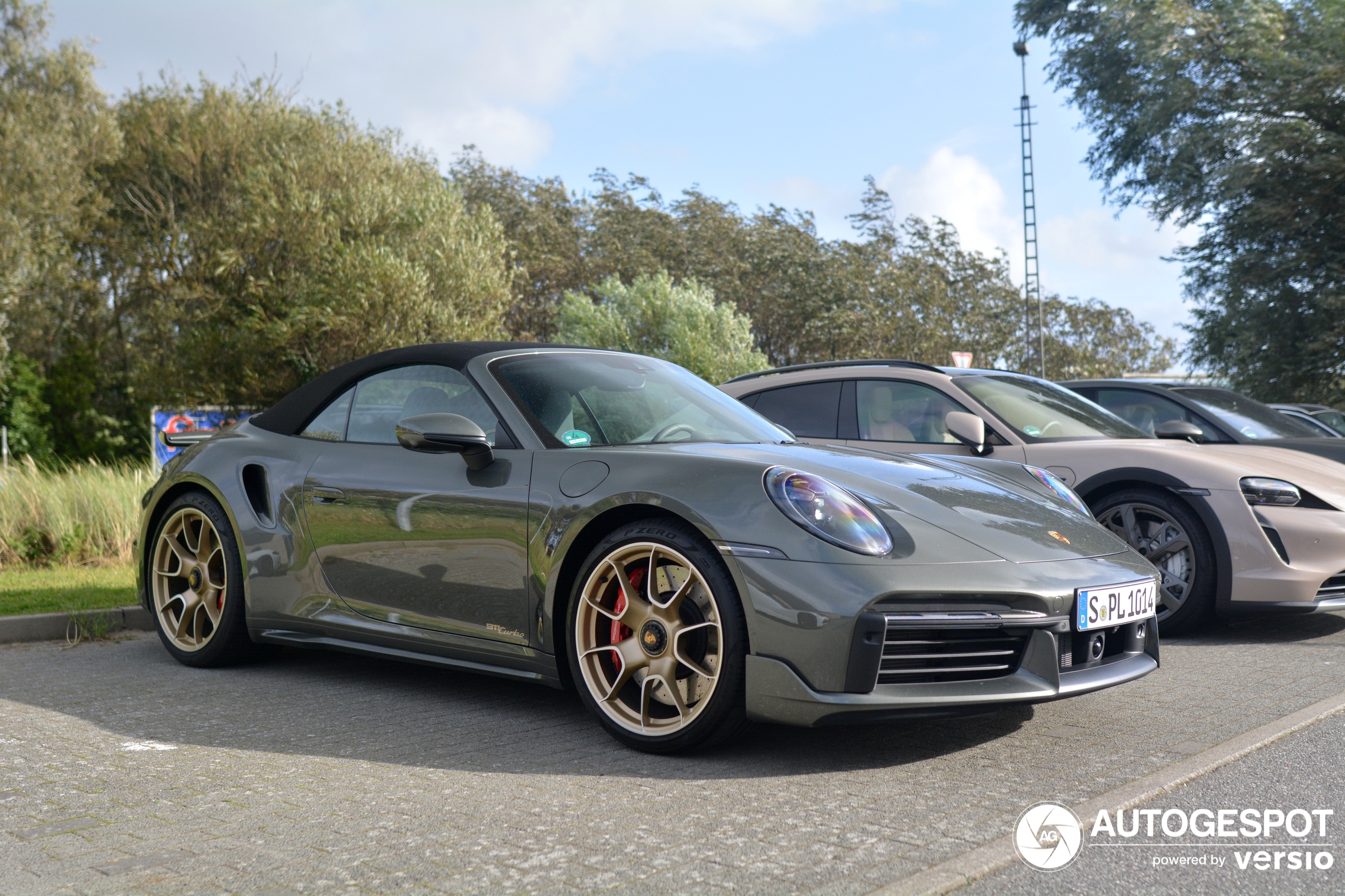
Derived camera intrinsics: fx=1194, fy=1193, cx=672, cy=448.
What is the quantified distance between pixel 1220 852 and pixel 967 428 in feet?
11.6

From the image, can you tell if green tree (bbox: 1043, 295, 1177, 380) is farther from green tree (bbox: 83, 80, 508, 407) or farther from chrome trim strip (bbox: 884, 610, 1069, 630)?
chrome trim strip (bbox: 884, 610, 1069, 630)

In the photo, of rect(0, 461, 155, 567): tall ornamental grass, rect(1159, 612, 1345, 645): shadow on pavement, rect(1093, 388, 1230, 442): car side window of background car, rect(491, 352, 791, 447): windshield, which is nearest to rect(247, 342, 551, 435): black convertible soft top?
rect(491, 352, 791, 447): windshield

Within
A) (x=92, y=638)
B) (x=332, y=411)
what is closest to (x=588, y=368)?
(x=332, y=411)

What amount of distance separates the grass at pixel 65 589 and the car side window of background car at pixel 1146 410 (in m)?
6.86

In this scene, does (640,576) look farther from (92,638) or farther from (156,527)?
(92,638)

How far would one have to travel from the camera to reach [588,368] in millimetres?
4918

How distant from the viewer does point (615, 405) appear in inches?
185

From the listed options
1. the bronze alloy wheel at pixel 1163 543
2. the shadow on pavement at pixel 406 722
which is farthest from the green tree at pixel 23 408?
the bronze alloy wheel at pixel 1163 543

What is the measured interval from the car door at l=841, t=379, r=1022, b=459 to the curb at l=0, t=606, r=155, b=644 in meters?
4.18

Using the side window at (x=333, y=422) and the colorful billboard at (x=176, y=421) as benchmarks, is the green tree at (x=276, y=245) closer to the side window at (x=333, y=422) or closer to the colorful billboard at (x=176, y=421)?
the colorful billboard at (x=176, y=421)

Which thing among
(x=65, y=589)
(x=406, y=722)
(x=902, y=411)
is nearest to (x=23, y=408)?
(x=65, y=589)

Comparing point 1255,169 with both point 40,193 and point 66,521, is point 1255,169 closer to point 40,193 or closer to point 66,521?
point 66,521

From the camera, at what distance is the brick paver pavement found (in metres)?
2.82

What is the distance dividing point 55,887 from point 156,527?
322 centimetres
